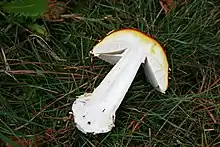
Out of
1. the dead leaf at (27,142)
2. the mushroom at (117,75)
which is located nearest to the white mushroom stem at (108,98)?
the mushroom at (117,75)

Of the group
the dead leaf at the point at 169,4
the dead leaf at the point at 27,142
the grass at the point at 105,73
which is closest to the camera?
the dead leaf at the point at 27,142

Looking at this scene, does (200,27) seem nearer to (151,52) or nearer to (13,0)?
(151,52)

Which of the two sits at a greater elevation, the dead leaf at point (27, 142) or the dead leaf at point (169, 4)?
the dead leaf at point (169, 4)

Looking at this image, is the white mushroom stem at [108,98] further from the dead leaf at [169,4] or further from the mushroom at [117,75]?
the dead leaf at [169,4]

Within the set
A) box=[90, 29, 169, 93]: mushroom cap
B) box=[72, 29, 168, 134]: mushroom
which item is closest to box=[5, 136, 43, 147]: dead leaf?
box=[72, 29, 168, 134]: mushroom

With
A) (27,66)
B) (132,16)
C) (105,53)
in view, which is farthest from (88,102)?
(132,16)

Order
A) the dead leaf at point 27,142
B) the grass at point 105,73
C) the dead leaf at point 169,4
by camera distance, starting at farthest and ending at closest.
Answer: the dead leaf at point 169,4
the grass at point 105,73
the dead leaf at point 27,142

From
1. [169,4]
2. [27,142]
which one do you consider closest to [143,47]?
[169,4]

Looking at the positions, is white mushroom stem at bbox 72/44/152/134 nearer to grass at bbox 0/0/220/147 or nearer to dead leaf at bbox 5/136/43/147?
grass at bbox 0/0/220/147
